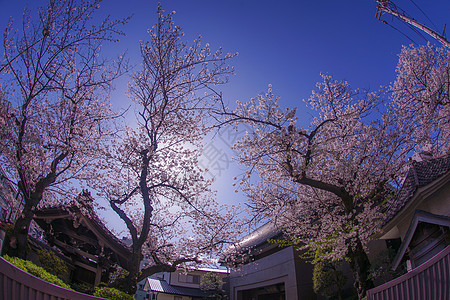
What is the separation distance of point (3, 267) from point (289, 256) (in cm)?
1473

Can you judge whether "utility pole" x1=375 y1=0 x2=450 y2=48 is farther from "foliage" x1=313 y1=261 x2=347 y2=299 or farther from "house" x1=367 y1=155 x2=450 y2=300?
"foliage" x1=313 y1=261 x2=347 y2=299

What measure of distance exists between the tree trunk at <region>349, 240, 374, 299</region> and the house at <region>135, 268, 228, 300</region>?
1855cm

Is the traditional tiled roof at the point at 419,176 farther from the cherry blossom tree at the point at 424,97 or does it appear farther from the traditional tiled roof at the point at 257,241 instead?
the traditional tiled roof at the point at 257,241

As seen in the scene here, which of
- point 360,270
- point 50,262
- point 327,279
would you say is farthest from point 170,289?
point 360,270

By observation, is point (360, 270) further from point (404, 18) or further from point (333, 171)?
point (404, 18)

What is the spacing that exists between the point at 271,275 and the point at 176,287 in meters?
14.2

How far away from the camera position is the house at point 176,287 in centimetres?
2469

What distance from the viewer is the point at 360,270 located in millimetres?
7199

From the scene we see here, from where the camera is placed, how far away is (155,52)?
8.13 m

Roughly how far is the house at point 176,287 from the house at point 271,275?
11.9ft

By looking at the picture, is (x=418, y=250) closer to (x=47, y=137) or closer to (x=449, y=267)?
(x=449, y=267)

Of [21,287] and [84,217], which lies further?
[84,217]

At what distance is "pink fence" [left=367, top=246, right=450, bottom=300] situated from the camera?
4090 millimetres

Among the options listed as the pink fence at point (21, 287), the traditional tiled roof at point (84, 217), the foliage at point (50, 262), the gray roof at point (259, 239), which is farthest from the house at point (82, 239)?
the pink fence at point (21, 287)
